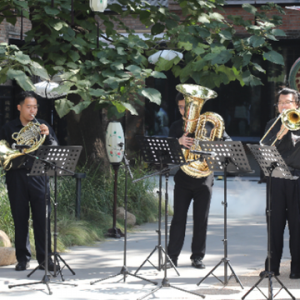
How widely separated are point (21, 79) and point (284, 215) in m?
3.03

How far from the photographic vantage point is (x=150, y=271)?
6.05 meters

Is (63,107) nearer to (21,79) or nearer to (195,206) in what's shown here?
(21,79)

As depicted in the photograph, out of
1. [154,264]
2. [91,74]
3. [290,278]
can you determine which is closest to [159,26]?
[91,74]

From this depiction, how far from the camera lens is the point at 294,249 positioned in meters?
5.65

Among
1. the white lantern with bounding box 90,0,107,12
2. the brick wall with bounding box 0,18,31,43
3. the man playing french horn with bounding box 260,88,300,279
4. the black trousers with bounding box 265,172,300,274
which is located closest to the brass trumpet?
the man playing french horn with bounding box 260,88,300,279

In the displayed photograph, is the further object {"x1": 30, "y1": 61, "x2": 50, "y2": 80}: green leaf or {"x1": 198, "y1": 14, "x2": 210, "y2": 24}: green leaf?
{"x1": 198, "y1": 14, "x2": 210, "y2": 24}: green leaf

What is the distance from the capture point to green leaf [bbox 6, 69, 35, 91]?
5.56 metres

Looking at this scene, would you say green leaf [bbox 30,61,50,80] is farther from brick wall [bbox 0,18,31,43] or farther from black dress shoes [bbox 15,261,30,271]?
brick wall [bbox 0,18,31,43]

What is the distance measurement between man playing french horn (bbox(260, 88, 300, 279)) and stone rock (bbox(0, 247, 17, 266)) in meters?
2.87

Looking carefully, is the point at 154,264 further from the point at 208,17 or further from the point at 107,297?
the point at 208,17

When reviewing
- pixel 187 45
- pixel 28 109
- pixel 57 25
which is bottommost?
pixel 28 109

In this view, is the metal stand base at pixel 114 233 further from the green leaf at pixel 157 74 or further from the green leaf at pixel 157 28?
the green leaf at pixel 157 28

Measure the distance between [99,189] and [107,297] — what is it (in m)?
4.25

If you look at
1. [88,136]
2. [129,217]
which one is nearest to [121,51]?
[129,217]
